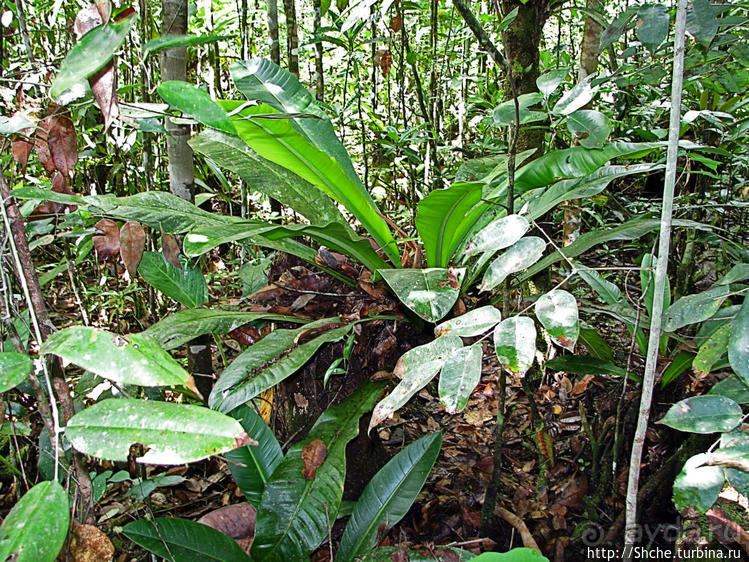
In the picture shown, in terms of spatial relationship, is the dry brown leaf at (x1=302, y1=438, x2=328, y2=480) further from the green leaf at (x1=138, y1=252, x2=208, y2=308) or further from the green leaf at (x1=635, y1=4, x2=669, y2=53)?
the green leaf at (x1=635, y1=4, x2=669, y2=53)

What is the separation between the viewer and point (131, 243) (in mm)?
1013

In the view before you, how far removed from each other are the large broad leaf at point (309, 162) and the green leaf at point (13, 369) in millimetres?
1061

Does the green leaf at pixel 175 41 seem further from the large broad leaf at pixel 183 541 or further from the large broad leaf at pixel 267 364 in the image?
the large broad leaf at pixel 183 541

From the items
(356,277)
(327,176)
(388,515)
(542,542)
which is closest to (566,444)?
(542,542)

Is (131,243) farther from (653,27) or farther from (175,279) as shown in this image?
(653,27)

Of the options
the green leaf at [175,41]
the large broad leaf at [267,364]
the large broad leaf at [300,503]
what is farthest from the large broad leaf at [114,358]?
the large broad leaf at [300,503]

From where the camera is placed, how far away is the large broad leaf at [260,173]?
1.66 m

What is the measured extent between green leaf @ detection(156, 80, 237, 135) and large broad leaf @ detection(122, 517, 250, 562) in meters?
0.92

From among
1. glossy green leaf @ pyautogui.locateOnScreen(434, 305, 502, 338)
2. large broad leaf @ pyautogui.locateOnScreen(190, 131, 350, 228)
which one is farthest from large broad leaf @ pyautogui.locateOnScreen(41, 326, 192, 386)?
large broad leaf @ pyautogui.locateOnScreen(190, 131, 350, 228)

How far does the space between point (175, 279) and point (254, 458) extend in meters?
0.61

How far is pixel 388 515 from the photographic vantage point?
4.36 ft

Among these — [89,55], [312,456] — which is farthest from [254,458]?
[89,55]

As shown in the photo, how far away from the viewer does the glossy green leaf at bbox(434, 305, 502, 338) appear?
0.85 meters

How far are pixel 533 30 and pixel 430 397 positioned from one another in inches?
55.1
